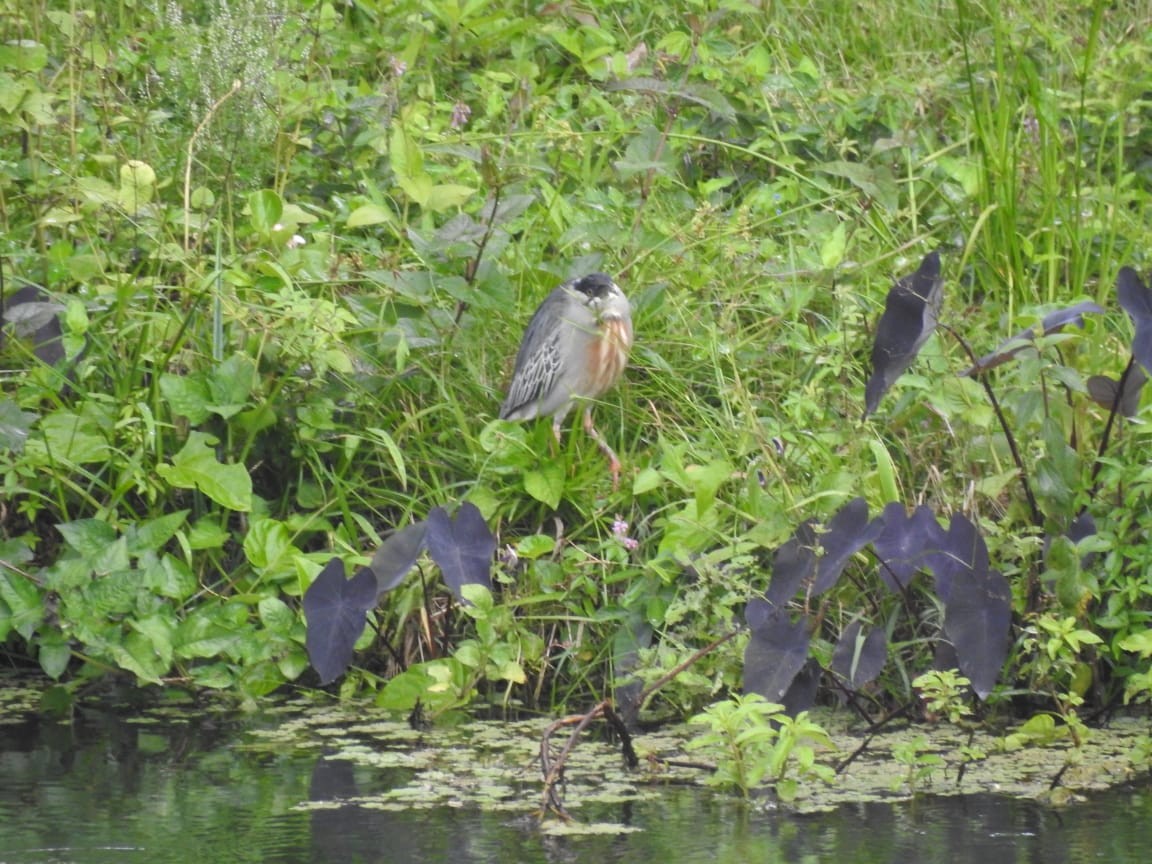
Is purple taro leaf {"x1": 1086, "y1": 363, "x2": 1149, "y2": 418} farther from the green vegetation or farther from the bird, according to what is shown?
the bird

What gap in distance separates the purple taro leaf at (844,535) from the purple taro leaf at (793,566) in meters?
0.07

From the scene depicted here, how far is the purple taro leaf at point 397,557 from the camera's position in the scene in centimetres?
409

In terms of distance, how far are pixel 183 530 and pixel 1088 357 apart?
100 inches

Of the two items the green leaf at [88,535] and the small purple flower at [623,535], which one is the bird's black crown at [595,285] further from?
the green leaf at [88,535]

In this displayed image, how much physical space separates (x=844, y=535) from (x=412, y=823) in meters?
1.16

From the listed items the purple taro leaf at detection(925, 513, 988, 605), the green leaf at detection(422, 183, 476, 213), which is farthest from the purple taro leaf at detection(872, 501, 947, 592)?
the green leaf at detection(422, 183, 476, 213)

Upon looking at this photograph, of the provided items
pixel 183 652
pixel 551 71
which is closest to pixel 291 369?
pixel 183 652

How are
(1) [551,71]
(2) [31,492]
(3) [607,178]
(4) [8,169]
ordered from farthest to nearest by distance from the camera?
(1) [551,71] → (3) [607,178] → (4) [8,169] → (2) [31,492]

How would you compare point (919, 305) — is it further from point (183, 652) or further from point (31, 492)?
point (31, 492)

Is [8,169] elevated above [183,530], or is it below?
above

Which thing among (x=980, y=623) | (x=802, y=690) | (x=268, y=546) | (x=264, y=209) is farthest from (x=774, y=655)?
(x=264, y=209)

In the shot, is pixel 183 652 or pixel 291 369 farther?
pixel 291 369

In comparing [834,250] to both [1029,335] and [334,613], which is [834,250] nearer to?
[1029,335]

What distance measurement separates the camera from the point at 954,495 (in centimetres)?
470
